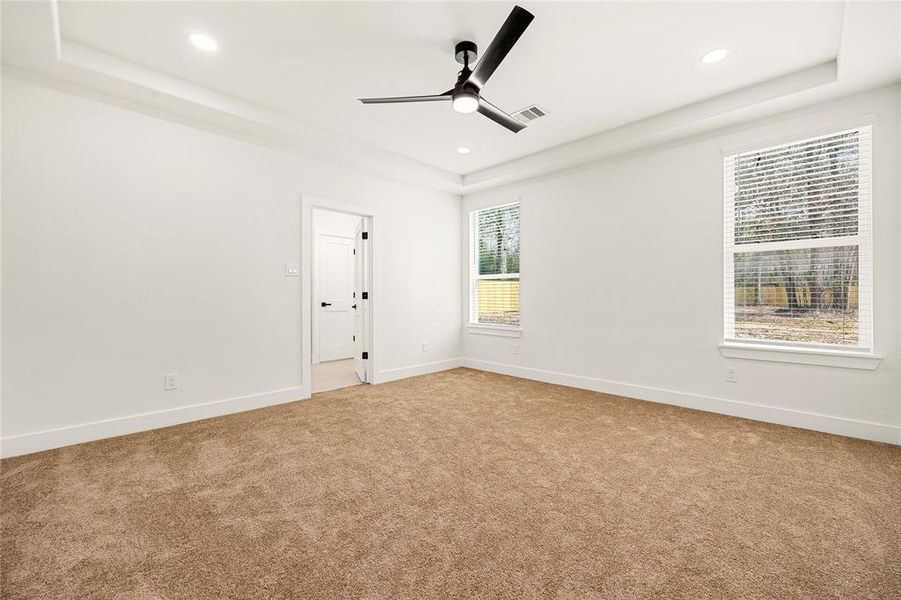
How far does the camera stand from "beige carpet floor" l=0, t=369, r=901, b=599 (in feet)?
4.69

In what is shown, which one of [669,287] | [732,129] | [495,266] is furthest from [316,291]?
[732,129]

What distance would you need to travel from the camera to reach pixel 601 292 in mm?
4223

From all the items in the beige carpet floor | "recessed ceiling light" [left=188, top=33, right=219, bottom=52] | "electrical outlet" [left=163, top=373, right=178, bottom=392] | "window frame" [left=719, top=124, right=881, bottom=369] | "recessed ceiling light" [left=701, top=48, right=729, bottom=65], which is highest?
"recessed ceiling light" [left=188, top=33, right=219, bottom=52]

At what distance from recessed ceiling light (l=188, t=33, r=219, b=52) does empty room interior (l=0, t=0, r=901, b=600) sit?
0.7 inches

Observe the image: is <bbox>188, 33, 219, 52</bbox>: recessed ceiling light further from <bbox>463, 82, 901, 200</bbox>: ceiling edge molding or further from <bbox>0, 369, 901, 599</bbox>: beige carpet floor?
<bbox>463, 82, 901, 200</bbox>: ceiling edge molding

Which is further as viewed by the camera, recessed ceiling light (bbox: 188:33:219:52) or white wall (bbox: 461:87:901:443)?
white wall (bbox: 461:87:901:443)

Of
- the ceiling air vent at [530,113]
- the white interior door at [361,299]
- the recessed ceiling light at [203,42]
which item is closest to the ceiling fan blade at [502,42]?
the ceiling air vent at [530,113]

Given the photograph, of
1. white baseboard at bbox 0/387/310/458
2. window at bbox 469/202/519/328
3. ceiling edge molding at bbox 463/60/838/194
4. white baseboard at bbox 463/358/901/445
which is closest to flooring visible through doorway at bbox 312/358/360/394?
white baseboard at bbox 0/387/310/458

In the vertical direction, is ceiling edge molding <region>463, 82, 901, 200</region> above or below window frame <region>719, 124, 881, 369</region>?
above

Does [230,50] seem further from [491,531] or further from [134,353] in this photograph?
[491,531]

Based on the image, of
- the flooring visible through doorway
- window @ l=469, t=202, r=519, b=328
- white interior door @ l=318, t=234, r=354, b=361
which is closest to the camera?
the flooring visible through doorway

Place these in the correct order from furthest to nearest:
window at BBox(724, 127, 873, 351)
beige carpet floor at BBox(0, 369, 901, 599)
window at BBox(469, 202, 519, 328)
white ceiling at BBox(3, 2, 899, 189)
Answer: window at BBox(469, 202, 519, 328) → window at BBox(724, 127, 873, 351) → white ceiling at BBox(3, 2, 899, 189) → beige carpet floor at BBox(0, 369, 901, 599)

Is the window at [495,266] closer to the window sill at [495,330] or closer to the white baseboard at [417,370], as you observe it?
the window sill at [495,330]

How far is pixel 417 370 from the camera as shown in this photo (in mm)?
5023
